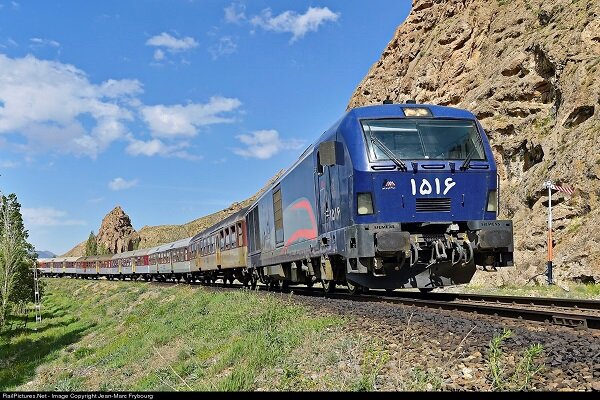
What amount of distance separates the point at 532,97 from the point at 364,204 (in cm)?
2289

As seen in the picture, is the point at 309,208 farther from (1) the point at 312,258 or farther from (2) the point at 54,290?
(2) the point at 54,290

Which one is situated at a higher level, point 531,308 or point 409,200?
point 409,200

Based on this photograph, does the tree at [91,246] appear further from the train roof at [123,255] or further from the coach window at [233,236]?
the coach window at [233,236]

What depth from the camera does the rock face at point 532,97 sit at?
70.7 feet

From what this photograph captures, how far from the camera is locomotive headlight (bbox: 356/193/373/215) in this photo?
416 inches

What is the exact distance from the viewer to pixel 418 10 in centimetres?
4994

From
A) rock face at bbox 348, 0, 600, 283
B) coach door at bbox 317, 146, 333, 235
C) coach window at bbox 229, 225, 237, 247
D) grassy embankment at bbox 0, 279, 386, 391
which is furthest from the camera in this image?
coach window at bbox 229, 225, 237, 247

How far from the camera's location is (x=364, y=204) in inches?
417

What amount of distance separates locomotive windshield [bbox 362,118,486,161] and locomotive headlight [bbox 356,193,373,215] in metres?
0.76

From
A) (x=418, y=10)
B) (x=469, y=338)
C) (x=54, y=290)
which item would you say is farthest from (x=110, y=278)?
(x=469, y=338)

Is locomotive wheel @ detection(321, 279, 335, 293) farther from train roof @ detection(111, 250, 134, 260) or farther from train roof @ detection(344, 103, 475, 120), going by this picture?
train roof @ detection(111, 250, 134, 260)

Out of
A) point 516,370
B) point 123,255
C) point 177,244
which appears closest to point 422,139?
point 516,370

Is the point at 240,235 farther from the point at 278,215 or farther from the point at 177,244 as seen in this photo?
the point at 177,244

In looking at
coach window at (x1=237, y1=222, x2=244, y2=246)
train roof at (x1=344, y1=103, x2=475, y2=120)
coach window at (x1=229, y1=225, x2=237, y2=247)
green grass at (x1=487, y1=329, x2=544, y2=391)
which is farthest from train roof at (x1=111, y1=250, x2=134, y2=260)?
green grass at (x1=487, y1=329, x2=544, y2=391)
